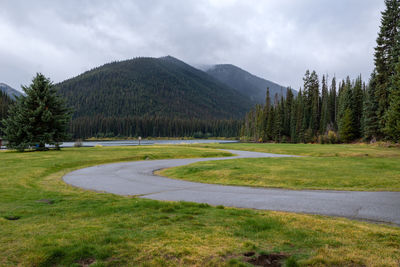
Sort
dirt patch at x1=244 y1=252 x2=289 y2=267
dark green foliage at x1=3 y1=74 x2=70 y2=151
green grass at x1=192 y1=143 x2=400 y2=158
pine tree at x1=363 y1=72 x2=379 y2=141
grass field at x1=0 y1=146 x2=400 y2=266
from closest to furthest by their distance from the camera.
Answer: dirt patch at x1=244 y1=252 x2=289 y2=267 < grass field at x1=0 y1=146 x2=400 y2=266 < green grass at x1=192 y1=143 x2=400 y2=158 < dark green foliage at x1=3 y1=74 x2=70 y2=151 < pine tree at x1=363 y1=72 x2=379 y2=141

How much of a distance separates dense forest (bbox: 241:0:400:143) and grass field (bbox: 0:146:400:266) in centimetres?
3956

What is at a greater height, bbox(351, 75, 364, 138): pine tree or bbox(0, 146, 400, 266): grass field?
bbox(351, 75, 364, 138): pine tree

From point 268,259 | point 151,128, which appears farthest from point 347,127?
point 151,128

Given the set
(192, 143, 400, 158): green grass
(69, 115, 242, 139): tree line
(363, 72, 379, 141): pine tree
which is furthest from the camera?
(69, 115, 242, 139): tree line

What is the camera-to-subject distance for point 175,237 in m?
5.49

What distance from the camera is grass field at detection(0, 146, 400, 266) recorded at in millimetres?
4504

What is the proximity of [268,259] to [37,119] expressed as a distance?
137 ft

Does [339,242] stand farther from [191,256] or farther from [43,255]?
[43,255]

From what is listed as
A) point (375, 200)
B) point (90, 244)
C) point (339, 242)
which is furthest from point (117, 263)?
point (375, 200)

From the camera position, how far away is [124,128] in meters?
181

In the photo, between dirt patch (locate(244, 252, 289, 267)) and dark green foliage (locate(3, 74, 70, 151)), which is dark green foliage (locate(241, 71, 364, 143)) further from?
dirt patch (locate(244, 252, 289, 267))

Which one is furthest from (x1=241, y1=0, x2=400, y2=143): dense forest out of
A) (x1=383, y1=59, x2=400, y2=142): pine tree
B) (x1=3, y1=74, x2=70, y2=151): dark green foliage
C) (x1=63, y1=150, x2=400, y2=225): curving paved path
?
(x1=3, y1=74, x2=70, y2=151): dark green foliage

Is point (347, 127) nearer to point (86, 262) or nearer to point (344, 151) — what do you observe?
point (344, 151)

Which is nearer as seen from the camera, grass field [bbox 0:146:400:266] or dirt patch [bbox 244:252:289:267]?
dirt patch [bbox 244:252:289:267]
